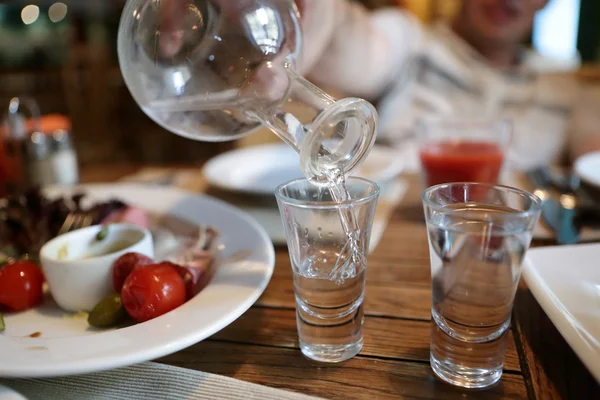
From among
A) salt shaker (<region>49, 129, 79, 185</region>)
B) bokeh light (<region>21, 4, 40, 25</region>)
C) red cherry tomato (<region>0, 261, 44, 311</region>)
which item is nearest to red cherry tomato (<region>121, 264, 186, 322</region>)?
red cherry tomato (<region>0, 261, 44, 311</region>)

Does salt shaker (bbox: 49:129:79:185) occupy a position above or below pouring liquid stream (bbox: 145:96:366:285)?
below

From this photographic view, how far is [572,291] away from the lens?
542 mm

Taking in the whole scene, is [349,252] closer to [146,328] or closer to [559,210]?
[146,328]

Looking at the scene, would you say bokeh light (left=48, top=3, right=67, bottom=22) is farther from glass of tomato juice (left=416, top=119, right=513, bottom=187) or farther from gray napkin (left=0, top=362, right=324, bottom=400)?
gray napkin (left=0, top=362, right=324, bottom=400)

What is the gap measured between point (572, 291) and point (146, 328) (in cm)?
47

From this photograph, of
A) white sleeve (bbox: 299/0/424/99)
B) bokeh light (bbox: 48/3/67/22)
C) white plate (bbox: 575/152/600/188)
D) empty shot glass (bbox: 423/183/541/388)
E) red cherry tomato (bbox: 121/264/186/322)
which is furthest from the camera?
bokeh light (bbox: 48/3/67/22)

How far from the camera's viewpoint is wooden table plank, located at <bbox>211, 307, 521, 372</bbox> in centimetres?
53

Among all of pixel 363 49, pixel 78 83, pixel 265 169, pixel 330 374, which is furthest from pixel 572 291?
pixel 78 83

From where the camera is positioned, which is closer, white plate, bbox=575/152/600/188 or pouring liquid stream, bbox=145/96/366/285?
→ pouring liquid stream, bbox=145/96/366/285

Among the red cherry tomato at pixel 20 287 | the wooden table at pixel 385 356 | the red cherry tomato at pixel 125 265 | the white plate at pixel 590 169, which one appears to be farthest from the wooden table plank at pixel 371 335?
the white plate at pixel 590 169

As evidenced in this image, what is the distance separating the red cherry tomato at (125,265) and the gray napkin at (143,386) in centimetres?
14

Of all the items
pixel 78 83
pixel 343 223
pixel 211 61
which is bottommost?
pixel 78 83

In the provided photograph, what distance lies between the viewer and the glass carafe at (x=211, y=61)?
0.61 meters

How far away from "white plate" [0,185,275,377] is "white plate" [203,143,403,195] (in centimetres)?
30
